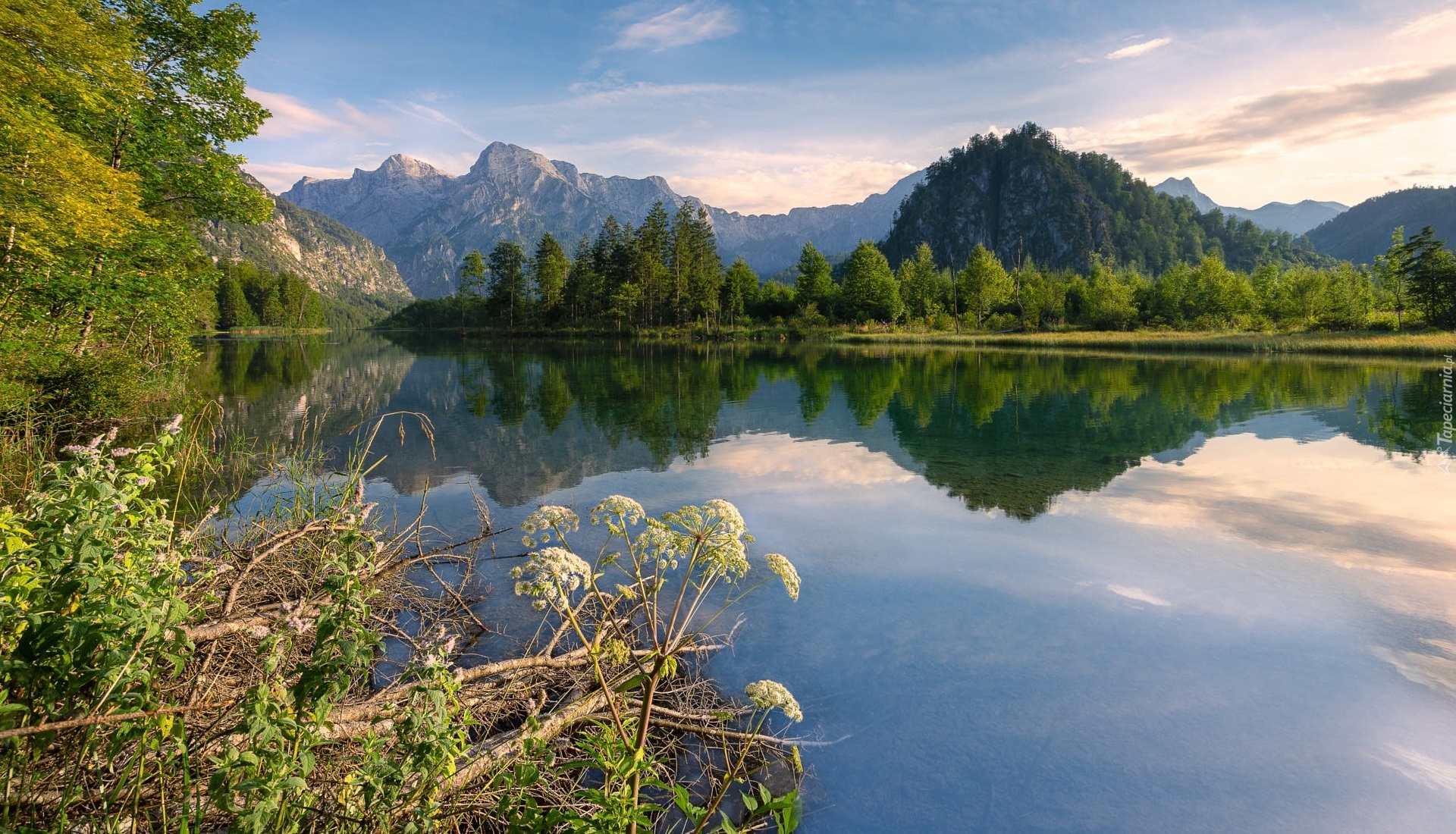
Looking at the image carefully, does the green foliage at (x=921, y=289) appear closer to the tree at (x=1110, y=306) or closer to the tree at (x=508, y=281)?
the tree at (x=1110, y=306)

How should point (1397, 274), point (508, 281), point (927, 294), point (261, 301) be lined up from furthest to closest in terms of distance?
point (261, 301), point (508, 281), point (927, 294), point (1397, 274)

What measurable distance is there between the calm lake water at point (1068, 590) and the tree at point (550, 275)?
3137 inches

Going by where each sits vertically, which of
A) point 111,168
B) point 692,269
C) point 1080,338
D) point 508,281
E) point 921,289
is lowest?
point 1080,338

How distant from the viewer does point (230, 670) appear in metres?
4.50

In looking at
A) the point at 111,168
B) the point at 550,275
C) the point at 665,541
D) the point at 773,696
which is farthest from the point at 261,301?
the point at 773,696

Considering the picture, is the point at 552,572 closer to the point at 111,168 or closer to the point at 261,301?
the point at 111,168

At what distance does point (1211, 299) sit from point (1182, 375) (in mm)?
47359

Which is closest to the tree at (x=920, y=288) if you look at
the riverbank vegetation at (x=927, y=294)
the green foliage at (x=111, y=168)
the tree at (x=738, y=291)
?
the riverbank vegetation at (x=927, y=294)

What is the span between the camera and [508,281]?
106938 mm

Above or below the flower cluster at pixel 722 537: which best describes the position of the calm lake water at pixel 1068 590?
below

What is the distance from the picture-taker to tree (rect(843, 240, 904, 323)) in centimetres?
8681

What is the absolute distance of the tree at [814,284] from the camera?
3644 inches

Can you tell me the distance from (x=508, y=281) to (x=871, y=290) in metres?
58.9

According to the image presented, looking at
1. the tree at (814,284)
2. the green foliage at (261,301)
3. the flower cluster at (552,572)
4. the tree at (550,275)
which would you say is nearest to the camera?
the flower cluster at (552,572)
